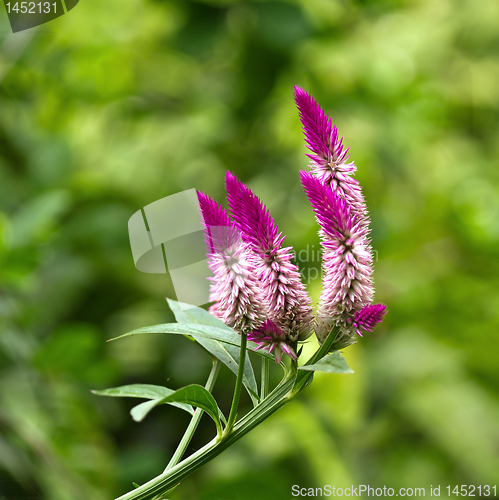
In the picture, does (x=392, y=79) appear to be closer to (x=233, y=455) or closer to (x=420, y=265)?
(x=420, y=265)

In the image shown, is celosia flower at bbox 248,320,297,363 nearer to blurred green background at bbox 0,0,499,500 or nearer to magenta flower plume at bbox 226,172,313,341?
magenta flower plume at bbox 226,172,313,341

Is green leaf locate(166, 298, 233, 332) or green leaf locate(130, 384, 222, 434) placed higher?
green leaf locate(166, 298, 233, 332)

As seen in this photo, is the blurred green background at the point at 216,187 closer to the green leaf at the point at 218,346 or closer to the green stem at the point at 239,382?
the green leaf at the point at 218,346

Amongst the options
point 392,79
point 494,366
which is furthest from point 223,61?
point 494,366

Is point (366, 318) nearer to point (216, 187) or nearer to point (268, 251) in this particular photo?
point (268, 251)

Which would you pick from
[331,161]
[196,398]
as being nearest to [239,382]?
[196,398]

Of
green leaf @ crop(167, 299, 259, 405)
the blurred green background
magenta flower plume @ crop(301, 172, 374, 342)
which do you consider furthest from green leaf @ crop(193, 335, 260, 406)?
the blurred green background
